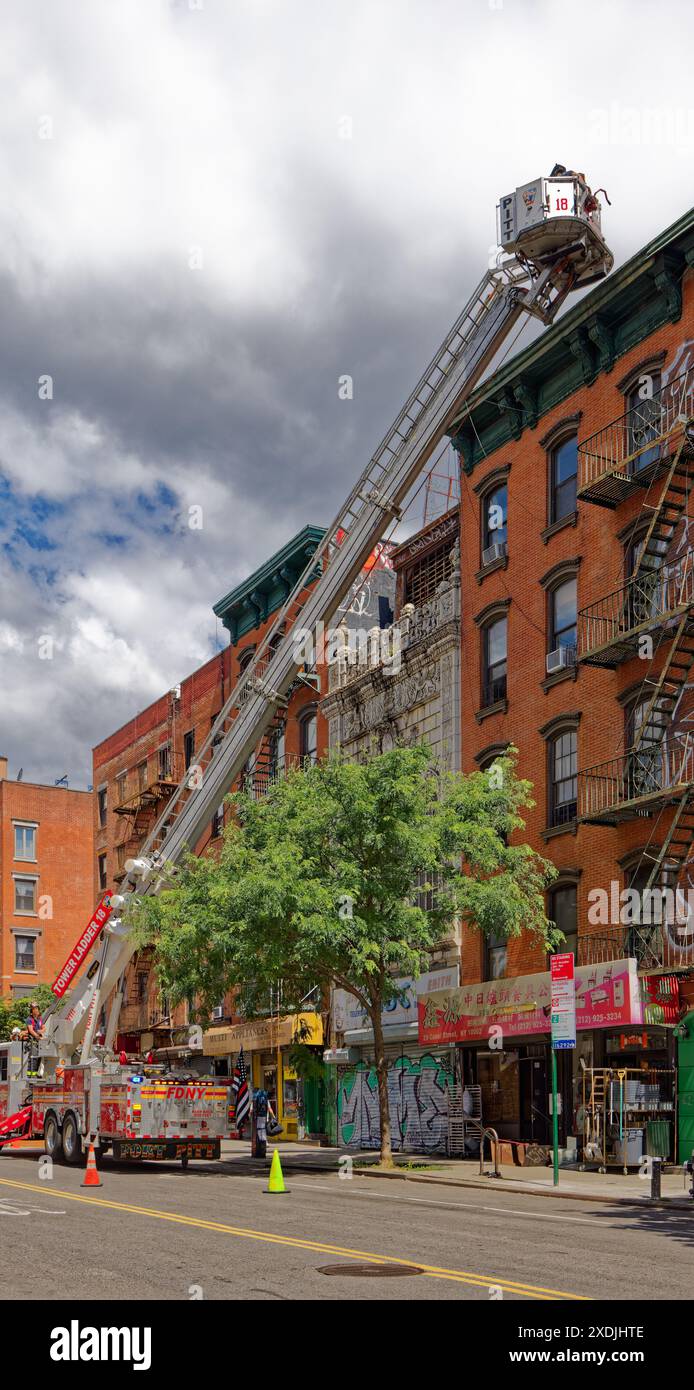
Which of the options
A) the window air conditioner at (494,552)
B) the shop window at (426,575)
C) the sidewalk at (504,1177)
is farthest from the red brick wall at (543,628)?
the sidewalk at (504,1177)

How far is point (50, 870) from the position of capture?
81.8m

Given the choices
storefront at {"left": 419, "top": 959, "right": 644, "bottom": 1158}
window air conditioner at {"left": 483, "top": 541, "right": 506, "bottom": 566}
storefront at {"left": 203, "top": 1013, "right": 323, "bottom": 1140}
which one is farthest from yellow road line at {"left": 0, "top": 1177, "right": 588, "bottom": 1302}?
storefront at {"left": 203, "top": 1013, "right": 323, "bottom": 1140}

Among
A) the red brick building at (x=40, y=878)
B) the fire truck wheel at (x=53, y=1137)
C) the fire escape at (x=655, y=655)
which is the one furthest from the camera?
the red brick building at (x=40, y=878)

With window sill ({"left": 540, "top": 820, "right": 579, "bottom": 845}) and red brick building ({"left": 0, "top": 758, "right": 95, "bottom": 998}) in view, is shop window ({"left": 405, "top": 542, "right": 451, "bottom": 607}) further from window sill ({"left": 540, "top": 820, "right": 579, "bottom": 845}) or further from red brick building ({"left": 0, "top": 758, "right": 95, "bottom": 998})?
red brick building ({"left": 0, "top": 758, "right": 95, "bottom": 998})

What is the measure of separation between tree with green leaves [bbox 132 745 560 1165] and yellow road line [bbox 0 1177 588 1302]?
7405 millimetres

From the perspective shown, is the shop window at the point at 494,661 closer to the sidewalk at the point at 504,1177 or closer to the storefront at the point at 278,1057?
the sidewalk at the point at 504,1177

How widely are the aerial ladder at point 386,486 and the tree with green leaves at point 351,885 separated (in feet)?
11.4

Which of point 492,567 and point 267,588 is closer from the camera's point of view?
point 492,567

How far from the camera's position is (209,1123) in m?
27.1

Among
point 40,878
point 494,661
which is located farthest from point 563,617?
point 40,878

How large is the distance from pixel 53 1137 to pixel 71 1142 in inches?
50.7

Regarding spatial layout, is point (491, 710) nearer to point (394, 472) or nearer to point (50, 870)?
→ point (394, 472)

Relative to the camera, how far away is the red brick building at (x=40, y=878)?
7838 cm

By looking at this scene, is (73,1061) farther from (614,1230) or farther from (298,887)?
(614,1230)
